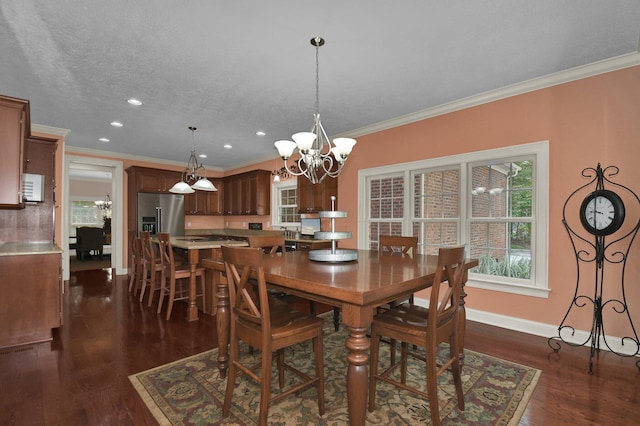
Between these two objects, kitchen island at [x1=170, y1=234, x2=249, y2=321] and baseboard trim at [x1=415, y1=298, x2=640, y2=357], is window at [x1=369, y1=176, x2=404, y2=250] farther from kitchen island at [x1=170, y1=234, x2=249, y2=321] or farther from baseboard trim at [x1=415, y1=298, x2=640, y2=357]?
kitchen island at [x1=170, y1=234, x2=249, y2=321]

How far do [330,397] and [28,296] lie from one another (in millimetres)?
3115

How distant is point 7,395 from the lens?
1.99m

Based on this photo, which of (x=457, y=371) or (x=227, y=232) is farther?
(x=227, y=232)

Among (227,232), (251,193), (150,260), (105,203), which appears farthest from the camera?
(105,203)

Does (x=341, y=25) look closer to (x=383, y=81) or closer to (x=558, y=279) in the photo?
(x=383, y=81)

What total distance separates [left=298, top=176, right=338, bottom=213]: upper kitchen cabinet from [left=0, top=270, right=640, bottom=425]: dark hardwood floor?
2.43 meters

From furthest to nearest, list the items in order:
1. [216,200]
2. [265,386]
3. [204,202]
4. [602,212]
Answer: [216,200], [204,202], [602,212], [265,386]

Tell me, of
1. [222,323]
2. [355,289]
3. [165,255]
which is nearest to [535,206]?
[355,289]

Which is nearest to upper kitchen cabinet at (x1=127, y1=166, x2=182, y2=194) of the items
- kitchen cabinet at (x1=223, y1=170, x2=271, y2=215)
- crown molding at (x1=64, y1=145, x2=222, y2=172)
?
crown molding at (x1=64, y1=145, x2=222, y2=172)

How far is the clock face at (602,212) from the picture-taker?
8.01 feet

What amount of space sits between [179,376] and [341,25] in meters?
2.88

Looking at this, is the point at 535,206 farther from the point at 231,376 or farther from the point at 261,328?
the point at 231,376

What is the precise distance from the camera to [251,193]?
266 inches

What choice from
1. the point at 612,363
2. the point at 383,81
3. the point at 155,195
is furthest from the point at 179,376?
the point at 155,195
